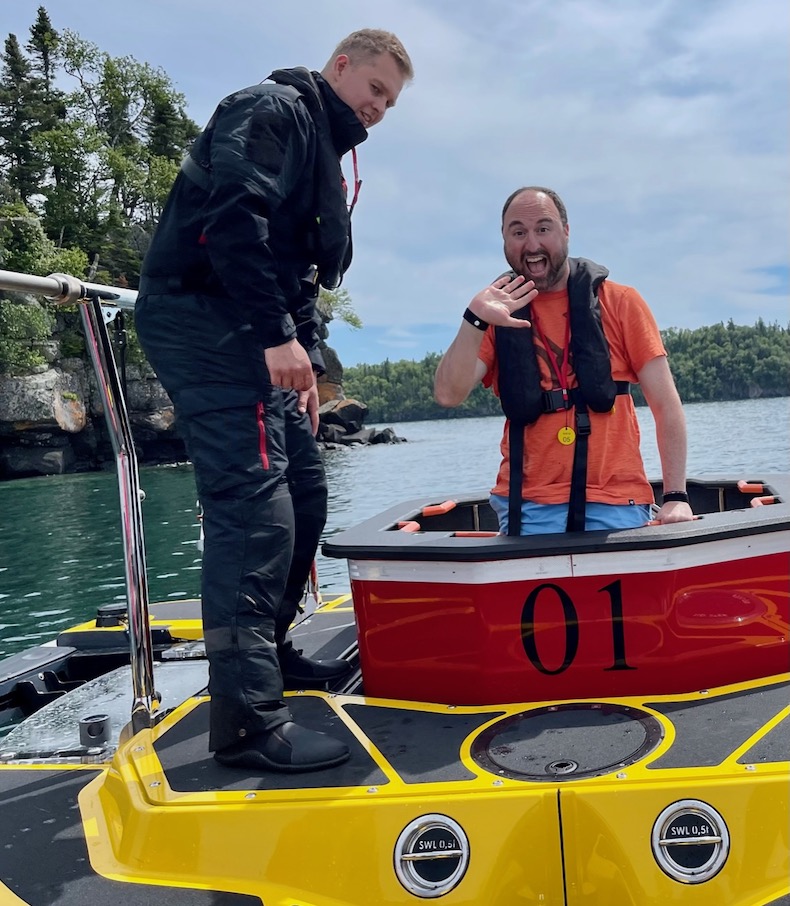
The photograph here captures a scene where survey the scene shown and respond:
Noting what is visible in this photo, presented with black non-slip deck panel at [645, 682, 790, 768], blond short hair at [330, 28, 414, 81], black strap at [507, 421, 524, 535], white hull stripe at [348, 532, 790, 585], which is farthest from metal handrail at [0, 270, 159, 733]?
black non-slip deck panel at [645, 682, 790, 768]

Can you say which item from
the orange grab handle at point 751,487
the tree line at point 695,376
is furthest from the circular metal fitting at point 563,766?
the tree line at point 695,376

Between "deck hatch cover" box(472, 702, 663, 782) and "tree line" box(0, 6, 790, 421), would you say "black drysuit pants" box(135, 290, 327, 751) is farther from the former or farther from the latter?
"tree line" box(0, 6, 790, 421)

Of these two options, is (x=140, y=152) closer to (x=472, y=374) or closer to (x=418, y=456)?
(x=418, y=456)

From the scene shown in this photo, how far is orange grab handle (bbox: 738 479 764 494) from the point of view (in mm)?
3475

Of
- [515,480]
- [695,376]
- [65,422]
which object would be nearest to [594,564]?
[515,480]

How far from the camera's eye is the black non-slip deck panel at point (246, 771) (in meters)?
1.96

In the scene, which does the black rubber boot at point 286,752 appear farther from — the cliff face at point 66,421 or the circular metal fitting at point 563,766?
the cliff face at point 66,421

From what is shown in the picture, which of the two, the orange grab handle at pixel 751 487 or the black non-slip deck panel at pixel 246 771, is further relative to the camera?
the orange grab handle at pixel 751 487

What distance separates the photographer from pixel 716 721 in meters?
2.10

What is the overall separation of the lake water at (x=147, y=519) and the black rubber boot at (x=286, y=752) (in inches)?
79.8

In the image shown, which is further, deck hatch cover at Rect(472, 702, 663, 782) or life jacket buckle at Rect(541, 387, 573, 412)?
life jacket buckle at Rect(541, 387, 573, 412)

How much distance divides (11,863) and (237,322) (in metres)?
1.43

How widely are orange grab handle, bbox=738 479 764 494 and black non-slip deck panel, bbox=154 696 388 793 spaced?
2039mm

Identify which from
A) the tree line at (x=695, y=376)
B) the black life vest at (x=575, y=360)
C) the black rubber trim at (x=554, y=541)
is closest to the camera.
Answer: the black rubber trim at (x=554, y=541)
